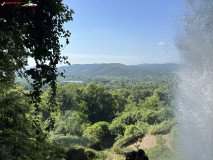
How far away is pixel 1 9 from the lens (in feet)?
8.43

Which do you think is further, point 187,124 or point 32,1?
point 187,124

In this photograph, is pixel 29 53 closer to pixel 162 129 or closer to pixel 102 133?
pixel 162 129

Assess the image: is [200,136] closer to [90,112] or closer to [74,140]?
[74,140]

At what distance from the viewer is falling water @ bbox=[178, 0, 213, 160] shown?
1002 cm

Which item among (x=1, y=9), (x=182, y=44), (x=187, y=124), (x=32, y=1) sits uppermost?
(x=182, y=44)

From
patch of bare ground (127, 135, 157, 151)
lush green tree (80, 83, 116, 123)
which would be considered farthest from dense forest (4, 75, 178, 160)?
patch of bare ground (127, 135, 157, 151)

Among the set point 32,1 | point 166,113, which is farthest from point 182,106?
point 32,1

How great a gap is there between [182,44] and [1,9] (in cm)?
1280

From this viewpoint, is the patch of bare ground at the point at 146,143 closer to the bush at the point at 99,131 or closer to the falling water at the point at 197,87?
the falling water at the point at 197,87

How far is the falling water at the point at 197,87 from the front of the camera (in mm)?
10023

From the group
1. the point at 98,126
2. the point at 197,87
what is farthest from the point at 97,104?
the point at 197,87

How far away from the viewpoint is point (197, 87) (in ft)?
37.4

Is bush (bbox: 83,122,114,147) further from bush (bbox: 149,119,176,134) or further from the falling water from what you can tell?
the falling water

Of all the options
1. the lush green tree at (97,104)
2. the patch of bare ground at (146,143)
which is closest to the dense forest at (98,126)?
the lush green tree at (97,104)
